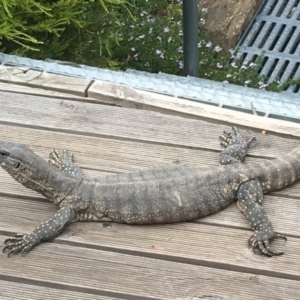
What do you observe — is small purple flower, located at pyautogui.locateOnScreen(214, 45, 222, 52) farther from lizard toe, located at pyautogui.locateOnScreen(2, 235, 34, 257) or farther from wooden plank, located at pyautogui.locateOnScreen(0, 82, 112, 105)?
lizard toe, located at pyautogui.locateOnScreen(2, 235, 34, 257)

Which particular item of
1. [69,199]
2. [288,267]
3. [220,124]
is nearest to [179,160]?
[220,124]

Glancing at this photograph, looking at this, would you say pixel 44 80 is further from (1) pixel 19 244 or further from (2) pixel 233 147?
(1) pixel 19 244

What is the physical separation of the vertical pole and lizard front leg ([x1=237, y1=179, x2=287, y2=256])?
6.65 ft

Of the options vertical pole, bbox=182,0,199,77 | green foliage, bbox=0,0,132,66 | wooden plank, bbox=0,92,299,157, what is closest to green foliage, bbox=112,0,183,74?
green foliage, bbox=0,0,132,66

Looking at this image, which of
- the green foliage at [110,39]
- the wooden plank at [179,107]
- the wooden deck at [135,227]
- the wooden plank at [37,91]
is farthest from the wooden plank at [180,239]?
the green foliage at [110,39]

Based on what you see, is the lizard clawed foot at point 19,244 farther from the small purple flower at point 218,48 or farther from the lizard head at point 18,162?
the small purple flower at point 218,48

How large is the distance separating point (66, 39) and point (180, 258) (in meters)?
3.58

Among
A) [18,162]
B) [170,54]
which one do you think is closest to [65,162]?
[18,162]

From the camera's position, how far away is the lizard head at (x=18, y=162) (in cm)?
312

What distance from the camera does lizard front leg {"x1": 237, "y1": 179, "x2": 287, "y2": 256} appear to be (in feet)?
9.75

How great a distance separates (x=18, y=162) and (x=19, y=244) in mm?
411

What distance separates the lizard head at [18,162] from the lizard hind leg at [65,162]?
23 centimetres

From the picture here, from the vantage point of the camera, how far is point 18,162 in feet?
10.3

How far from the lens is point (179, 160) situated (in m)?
3.55
